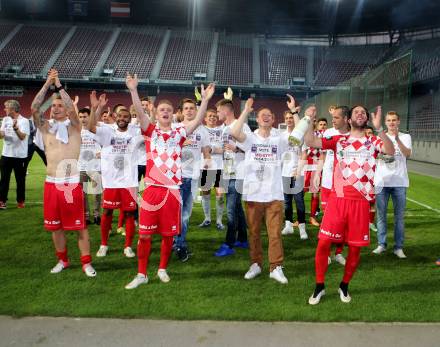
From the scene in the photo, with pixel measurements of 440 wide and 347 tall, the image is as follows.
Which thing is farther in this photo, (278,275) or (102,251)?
(102,251)

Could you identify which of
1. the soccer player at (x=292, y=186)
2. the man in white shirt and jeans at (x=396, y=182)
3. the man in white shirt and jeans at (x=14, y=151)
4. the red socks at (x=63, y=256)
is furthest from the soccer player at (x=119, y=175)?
the man in white shirt and jeans at (x=14, y=151)

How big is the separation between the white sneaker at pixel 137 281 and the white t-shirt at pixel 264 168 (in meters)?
1.58

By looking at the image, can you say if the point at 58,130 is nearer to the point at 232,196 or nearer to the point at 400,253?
the point at 232,196

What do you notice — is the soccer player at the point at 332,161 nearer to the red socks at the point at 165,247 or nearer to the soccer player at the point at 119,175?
the red socks at the point at 165,247

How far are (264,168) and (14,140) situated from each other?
656cm

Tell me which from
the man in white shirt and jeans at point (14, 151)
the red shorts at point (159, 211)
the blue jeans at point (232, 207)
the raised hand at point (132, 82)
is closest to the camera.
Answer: the raised hand at point (132, 82)

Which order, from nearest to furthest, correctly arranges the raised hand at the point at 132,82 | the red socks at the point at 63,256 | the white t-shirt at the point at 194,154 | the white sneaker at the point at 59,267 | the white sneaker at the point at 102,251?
the raised hand at the point at 132,82 → the white sneaker at the point at 59,267 → the red socks at the point at 63,256 → the white sneaker at the point at 102,251 → the white t-shirt at the point at 194,154

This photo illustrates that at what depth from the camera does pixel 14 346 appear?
11.0ft

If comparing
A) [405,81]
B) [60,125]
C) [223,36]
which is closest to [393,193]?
[60,125]

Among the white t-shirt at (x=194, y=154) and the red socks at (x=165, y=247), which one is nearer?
the red socks at (x=165, y=247)

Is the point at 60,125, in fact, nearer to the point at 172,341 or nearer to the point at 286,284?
the point at 172,341

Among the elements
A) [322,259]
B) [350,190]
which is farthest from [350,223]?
[322,259]

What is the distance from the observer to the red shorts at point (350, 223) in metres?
4.31

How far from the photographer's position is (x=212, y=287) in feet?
15.6
